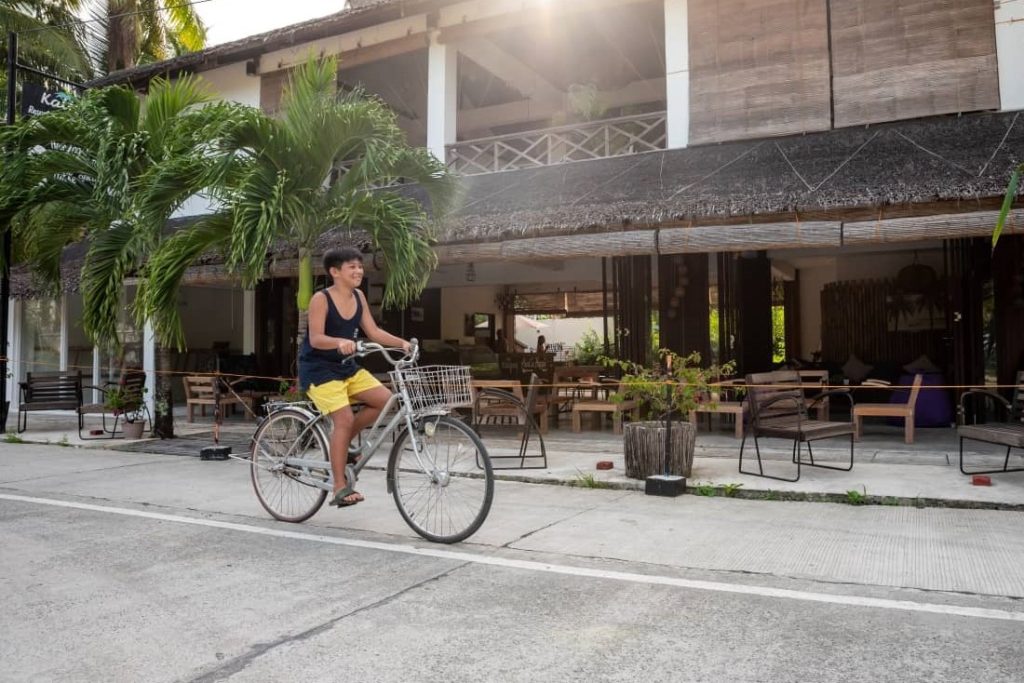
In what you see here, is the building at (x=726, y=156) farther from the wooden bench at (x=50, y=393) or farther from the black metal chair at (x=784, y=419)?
the wooden bench at (x=50, y=393)

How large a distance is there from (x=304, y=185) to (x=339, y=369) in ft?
12.2

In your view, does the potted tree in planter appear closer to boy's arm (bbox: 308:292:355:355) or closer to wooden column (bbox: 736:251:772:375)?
boy's arm (bbox: 308:292:355:355)

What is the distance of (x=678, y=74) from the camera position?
943 centimetres

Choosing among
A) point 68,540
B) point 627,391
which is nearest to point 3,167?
point 68,540

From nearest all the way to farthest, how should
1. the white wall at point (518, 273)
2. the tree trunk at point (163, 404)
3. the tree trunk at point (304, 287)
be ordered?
the tree trunk at point (304, 287) → the tree trunk at point (163, 404) → the white wall at point (518, 273)

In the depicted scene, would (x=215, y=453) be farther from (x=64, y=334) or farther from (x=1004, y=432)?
(x=64, y=334)

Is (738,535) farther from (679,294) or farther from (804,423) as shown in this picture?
(679,294)

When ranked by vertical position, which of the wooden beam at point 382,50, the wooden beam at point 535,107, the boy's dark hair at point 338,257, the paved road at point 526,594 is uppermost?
the wooden beam at point 535,107

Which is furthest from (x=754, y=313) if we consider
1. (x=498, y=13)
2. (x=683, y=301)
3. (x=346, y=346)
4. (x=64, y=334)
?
(x=64, y=334)

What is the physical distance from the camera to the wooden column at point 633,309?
1048 centimetres

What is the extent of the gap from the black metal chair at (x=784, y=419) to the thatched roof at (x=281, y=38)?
277 inches

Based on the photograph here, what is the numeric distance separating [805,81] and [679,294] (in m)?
3.08

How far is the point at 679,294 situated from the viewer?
10523 millimetres

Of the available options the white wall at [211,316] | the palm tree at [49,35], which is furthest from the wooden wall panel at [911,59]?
the palm tree at [49,35]
